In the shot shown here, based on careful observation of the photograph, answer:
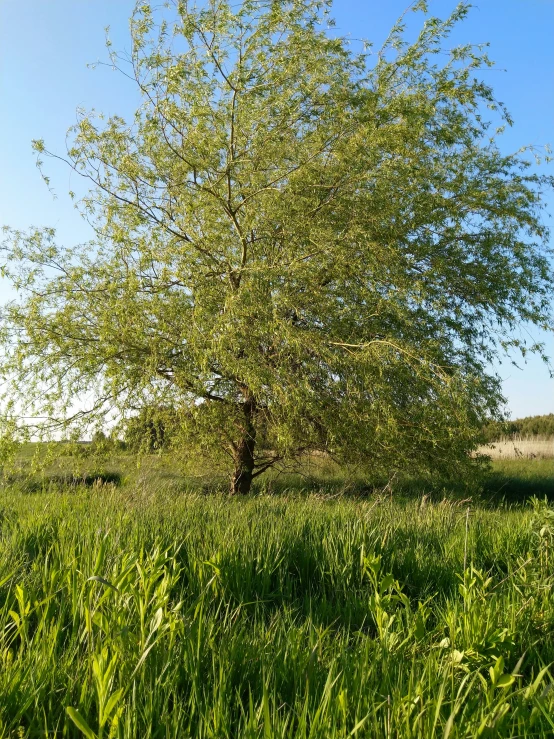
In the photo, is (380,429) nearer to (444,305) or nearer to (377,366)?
(377,366)

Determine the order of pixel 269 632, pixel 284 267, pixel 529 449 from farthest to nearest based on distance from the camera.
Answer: pixel 529 449
pixel 284 267
pixel 269 632

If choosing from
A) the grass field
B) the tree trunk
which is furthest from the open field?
the grass field

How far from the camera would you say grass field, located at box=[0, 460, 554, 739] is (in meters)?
2.13

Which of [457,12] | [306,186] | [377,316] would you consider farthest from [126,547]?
[457,12]

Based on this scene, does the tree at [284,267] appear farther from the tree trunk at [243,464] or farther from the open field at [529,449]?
the open field at [529,449]

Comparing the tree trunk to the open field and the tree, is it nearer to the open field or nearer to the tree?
the tree

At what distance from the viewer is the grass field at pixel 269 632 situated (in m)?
2.13

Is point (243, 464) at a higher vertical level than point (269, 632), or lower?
higher

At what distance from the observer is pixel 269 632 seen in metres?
2.93

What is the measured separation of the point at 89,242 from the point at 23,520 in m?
6.50

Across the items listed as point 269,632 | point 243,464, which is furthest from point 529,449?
point 269,632

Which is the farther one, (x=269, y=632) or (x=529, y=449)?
(x=529, y=449)

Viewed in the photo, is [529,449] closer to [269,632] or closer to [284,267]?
[284,267]

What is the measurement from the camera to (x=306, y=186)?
9625mm
